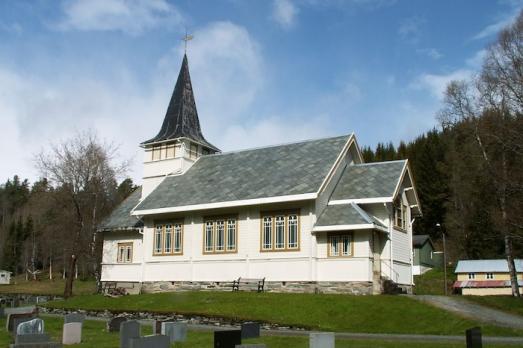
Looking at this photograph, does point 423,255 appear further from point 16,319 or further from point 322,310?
point 16,319

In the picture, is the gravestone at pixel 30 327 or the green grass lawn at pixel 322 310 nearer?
the gravestone at pixel 30 327

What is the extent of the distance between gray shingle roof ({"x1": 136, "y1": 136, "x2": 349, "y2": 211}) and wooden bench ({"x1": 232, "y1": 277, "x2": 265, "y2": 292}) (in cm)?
410

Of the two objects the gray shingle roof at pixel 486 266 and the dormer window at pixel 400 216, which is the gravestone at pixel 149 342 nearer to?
the dormer window at pixel 400 216

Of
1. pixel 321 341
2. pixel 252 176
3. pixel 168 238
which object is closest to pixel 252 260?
pixel 252 176

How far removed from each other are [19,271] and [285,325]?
291 feet

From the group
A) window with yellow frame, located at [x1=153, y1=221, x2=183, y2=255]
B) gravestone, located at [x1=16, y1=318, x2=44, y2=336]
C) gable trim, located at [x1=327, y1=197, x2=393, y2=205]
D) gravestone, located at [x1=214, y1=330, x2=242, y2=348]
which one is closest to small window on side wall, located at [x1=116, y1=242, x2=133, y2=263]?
window with yellow frame, located at [x1=153, y1=221, x2=183, y2=255]

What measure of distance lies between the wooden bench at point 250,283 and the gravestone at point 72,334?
1255cm

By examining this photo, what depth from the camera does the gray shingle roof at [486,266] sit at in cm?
5147

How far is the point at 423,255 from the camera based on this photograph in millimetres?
64250

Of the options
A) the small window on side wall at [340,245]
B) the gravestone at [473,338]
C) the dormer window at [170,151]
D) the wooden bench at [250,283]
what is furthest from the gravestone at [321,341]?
the dormer window at [170,151]

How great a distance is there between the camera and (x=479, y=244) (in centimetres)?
5869

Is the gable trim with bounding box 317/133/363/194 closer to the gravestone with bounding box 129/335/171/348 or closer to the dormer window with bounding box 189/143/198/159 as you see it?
the dormer window with bounding box 189/143/198/159

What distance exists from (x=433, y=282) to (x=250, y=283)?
31.1 meters

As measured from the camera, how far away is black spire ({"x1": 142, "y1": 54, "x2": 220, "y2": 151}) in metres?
38.8
